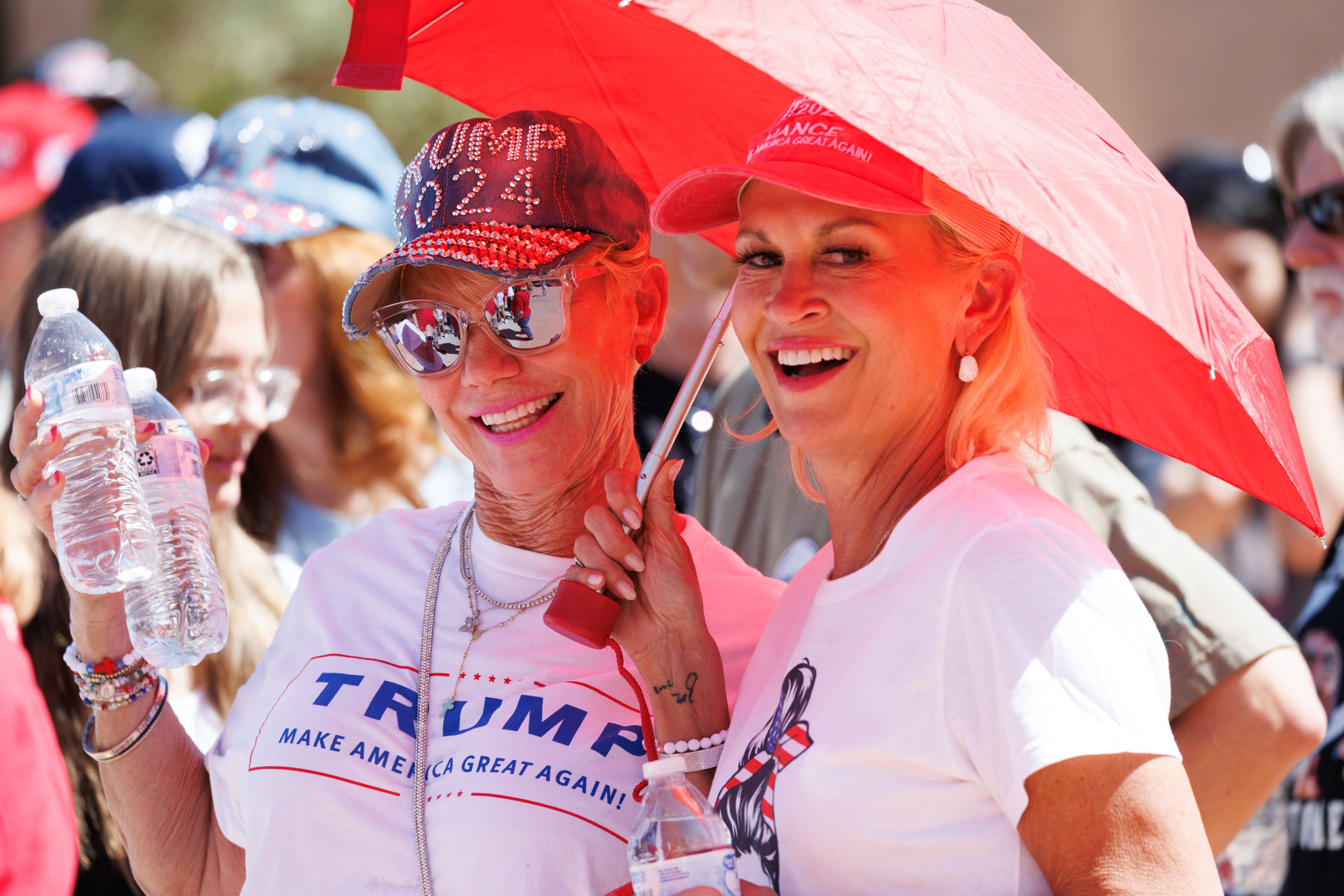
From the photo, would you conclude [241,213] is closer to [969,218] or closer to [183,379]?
[183,379]

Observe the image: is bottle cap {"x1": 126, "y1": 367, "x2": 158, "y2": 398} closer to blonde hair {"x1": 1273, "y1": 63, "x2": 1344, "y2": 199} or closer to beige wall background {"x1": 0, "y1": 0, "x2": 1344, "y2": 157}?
blonde hair {"x1": 1273, "y1": 63, "x2": 1344, "y2": 199}

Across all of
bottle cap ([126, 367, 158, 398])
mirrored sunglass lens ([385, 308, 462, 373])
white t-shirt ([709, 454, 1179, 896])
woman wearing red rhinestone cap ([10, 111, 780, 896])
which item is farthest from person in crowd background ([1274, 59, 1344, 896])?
bottle cap ([126, 367, 158, 398])

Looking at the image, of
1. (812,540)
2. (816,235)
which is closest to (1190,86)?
(812,540)

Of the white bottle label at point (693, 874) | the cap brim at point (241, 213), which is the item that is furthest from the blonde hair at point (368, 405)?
the white bottle label at point (693, 874)

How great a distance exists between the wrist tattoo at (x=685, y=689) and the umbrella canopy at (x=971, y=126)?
81 centimetres

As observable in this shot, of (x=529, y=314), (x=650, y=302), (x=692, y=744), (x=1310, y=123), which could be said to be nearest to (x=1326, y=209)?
(x=1310, y=123)

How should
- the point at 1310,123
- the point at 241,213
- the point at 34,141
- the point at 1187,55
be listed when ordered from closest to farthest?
1. the point at 1310,123
2. the point at 241,213
3. the point at 34,141
4. the point at 1187,55

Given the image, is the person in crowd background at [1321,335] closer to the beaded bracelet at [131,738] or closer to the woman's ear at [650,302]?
the woman's ear at [650,302]

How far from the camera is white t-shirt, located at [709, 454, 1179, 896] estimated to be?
65.0 inches

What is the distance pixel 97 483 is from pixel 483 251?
2.61 feet

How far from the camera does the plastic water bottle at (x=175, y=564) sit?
2557 mm

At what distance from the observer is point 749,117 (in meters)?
2.65

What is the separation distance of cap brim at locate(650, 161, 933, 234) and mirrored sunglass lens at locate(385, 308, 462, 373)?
1.38 ft

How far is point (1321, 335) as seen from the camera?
385 centimetres
